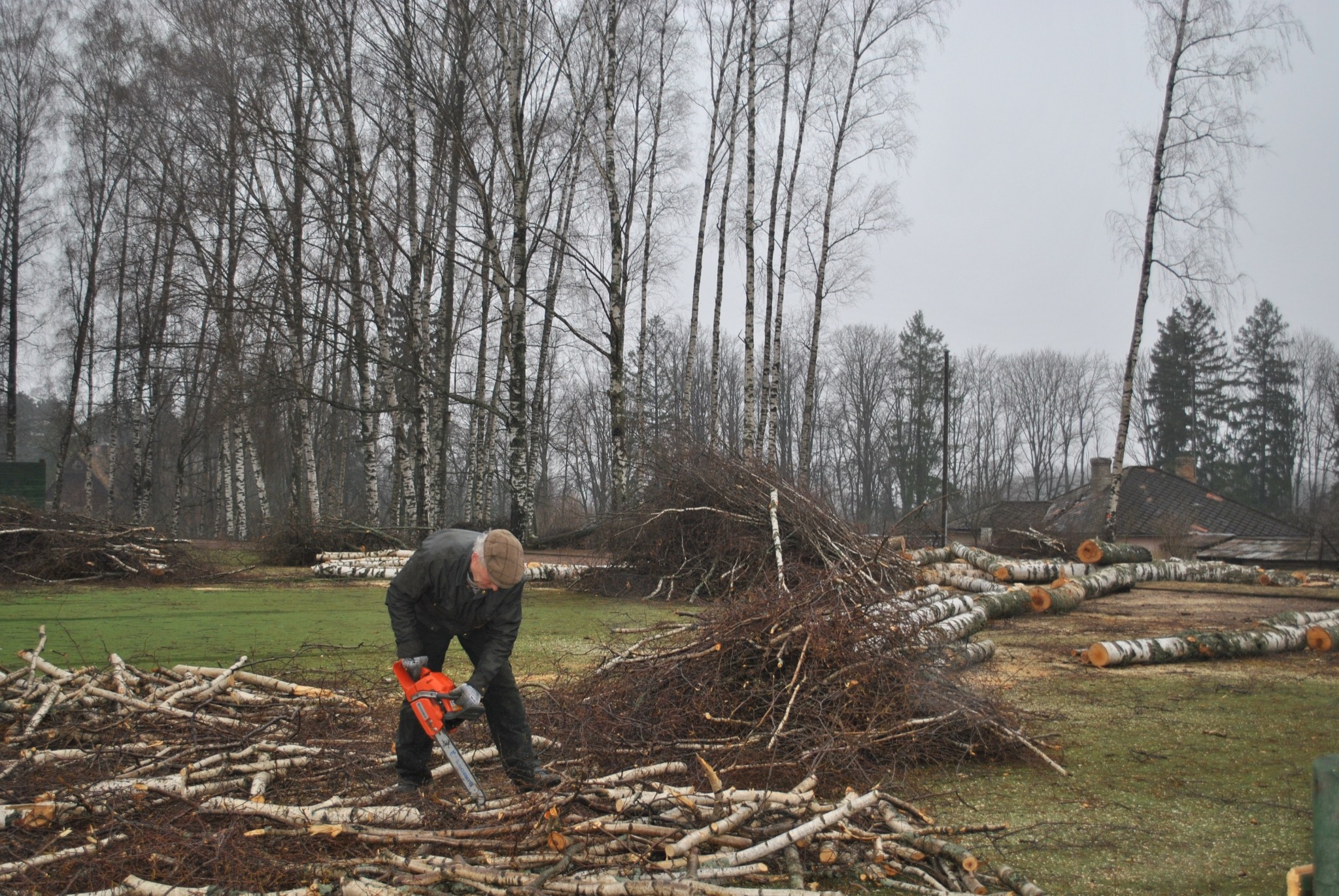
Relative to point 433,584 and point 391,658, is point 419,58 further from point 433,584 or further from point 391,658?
point 433,584

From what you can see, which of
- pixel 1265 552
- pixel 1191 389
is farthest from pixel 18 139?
pixel 1191 389

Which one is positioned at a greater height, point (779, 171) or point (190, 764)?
point (779, 171)

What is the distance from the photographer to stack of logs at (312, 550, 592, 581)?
14438 millimetres

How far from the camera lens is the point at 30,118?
24.5m

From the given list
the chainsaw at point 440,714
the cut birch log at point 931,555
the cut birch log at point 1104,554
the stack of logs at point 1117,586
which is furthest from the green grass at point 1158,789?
the cut birch log at point 931,555

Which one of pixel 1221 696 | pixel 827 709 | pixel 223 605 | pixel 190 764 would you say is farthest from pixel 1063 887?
pixel 223 605

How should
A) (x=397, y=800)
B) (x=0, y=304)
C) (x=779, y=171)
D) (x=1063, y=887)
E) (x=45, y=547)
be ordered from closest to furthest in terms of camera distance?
(x=1063, y=887)
(x=397, y=800)
(x=45, y=547)
(x=779, y=171)
(x=0, y=304)

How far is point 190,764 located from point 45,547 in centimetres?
1069

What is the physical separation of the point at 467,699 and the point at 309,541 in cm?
1362

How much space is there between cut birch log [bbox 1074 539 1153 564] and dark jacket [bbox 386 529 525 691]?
15.1 meters

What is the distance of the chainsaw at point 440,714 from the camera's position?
152 inches

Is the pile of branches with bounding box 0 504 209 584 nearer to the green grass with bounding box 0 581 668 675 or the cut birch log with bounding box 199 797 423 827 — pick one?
the green grass with bounding box 0 581 668 675

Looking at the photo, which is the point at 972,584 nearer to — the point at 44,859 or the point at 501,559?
the point at 501,559

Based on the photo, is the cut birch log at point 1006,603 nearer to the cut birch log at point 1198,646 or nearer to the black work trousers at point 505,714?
the cut birch log at point 1198,646
